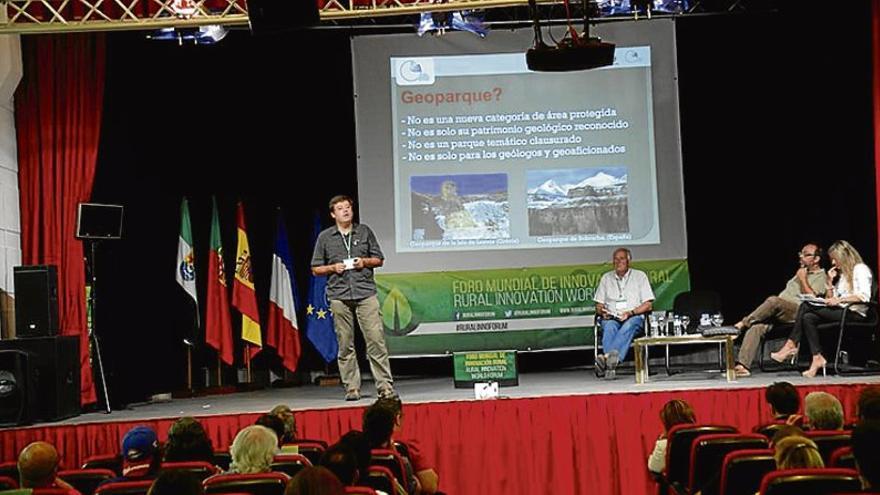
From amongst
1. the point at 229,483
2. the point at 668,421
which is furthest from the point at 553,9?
the point at 229,483

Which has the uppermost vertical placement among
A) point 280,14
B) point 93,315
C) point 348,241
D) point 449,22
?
point 449,22

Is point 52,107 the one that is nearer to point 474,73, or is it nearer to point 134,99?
point 134,99

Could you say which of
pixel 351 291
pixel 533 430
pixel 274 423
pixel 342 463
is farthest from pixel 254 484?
pixel 351 291

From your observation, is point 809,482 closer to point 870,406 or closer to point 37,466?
point 870,406

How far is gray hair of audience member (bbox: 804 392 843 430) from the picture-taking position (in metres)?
5.28

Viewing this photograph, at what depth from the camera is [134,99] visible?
10031 mm

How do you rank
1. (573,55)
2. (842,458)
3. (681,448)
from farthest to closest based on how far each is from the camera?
(573,55), (681,448), (842,458)

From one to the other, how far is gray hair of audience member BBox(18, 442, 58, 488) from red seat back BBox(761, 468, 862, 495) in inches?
109

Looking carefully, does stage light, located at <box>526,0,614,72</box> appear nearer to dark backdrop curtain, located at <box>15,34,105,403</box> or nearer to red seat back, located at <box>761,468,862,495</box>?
A: dark backdrop curtain, located at <box>15,34,105,403</box>

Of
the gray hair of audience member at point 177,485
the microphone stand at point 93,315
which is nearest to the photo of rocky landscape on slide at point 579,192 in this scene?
the microphone stand at point 93,315

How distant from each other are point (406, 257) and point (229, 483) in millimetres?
6003

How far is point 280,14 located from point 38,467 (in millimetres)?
4080

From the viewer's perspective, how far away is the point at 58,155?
893 cm

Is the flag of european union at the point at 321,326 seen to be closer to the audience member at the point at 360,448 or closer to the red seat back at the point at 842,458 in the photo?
the audience member at the point at 360,448
